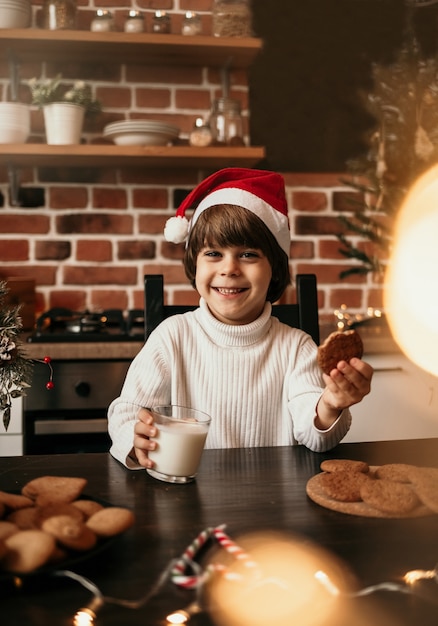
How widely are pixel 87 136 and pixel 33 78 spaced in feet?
0.87

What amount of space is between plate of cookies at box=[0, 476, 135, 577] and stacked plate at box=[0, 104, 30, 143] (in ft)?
5.50

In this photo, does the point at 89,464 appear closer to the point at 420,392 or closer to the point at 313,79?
the point at 420,392

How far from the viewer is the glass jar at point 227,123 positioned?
2.34 m

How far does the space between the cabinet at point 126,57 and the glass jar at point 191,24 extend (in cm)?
8

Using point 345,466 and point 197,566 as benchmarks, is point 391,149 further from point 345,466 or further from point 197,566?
point 197,566

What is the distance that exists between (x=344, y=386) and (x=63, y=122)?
61.5 inches

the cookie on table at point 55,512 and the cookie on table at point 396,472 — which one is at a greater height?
the cookie on table at point 55,512

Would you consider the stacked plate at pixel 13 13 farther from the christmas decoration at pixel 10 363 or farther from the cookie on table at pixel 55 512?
the cookie on table at pixel 55 512

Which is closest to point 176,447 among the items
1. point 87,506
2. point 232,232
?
point 87,506

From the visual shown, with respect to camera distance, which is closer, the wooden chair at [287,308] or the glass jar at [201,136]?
the wooden chair at [287,308]

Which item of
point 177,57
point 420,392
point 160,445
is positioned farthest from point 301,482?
point 177,57

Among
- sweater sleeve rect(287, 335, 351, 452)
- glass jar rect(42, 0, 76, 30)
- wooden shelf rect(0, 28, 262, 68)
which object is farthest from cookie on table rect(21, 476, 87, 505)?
glass jar rect(42, 0, 76, 30)

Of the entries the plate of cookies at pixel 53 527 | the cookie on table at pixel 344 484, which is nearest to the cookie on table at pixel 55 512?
the plate of cookies at pixel 53 527

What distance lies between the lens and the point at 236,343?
1428 mm
